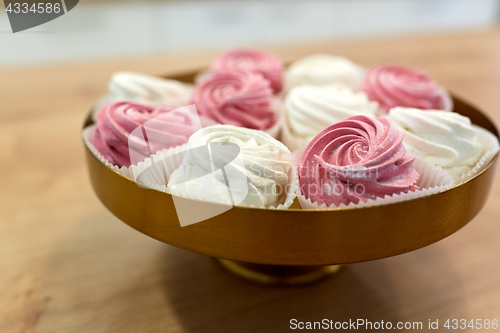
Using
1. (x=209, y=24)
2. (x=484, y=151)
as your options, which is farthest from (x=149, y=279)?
(x=209, y=24)

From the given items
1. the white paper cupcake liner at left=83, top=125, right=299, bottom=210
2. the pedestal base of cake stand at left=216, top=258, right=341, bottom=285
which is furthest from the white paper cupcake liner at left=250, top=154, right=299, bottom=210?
the pedestal base of cake stand at left=216, top=258, right=341, bottom=285

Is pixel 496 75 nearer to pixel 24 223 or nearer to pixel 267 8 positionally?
pixel 24 223

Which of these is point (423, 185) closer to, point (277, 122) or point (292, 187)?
point (292, 187)

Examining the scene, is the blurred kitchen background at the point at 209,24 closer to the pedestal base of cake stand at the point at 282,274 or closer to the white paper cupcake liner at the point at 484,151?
the white paper cupcake liner at the point at 484,151

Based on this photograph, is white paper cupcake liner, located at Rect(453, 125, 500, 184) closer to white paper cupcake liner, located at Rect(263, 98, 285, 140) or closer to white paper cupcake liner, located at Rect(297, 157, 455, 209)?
white paper cupcake liner, located at Rect(297, 157, 455, 209)

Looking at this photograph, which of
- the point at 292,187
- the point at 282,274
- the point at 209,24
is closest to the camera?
the point at 292,187
